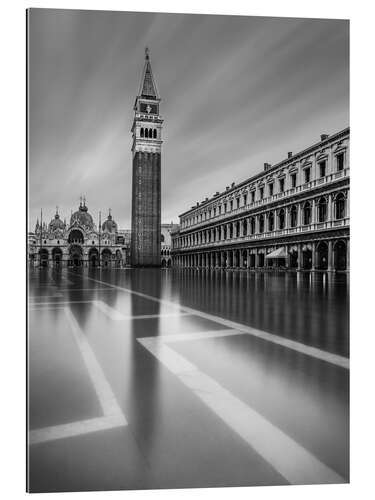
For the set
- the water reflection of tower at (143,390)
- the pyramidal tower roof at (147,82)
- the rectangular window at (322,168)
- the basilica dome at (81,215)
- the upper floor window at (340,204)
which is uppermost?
the rectangular window at (322,168)

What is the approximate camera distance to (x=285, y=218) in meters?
27.1

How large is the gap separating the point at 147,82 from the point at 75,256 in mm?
84662

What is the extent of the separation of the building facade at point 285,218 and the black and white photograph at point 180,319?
3.81 feet

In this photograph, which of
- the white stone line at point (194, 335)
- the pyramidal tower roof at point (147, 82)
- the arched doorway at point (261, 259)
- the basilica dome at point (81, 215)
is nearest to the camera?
the pyramidal tower roof at point (147, 82)

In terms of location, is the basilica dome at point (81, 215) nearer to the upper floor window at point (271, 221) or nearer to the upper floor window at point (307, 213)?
the upper floor window at point (307, 213)

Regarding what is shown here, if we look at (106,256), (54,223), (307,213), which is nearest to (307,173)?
(307,213)

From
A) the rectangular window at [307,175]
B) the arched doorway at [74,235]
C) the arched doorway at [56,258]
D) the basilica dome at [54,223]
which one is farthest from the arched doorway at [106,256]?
the basilica dome at [54,223]

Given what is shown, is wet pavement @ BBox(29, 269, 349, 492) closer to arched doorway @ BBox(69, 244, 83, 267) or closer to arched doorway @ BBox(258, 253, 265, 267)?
arched doorway @ BBox(258, 253, 265, 267)

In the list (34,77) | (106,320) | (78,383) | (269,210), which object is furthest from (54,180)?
(269,210)

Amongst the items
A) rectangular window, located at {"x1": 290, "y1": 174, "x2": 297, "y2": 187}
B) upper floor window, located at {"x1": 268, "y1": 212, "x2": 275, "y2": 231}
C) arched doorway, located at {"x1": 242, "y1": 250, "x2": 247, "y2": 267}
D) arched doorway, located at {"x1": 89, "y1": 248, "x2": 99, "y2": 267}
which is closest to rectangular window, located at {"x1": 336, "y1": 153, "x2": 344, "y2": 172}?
rectangular window, located at {"x1": 290, "y1": 174, "x2": 297, "y2": 187}

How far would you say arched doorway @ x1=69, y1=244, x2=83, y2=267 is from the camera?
8125 centimetres

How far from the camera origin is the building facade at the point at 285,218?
10797 millimetres

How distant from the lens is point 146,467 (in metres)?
2.20

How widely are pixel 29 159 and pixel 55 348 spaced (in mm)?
2325
